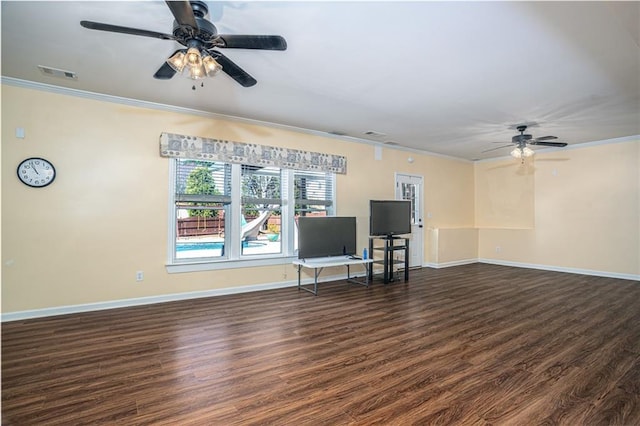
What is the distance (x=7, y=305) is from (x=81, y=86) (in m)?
2.61

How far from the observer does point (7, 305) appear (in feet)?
11.6

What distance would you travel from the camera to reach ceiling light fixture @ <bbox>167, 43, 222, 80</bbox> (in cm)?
226

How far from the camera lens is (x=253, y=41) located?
7.14ft

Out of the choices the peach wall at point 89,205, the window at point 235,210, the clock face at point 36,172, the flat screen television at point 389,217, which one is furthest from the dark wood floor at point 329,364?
the flat screen television at point 389,217

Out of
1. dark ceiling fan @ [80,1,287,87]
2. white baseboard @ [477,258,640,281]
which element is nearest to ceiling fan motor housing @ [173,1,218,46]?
dark ceiling fan @ [80,1,287,87]

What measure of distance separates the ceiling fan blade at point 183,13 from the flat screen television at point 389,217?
4.36 m

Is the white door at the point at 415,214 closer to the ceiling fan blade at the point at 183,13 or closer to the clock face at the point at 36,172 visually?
the ceiling fan blade at the point at 183,13

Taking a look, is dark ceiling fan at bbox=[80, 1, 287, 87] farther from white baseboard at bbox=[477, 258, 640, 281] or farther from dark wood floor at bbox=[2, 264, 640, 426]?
white baseboard at bbox=[477, 258, 640, 281]

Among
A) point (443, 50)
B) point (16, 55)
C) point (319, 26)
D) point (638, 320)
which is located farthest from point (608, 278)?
point (16, 55)

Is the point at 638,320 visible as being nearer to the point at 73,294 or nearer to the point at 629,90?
the point at 629,90

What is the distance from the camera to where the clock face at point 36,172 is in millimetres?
3609

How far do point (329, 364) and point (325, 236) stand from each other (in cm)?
280

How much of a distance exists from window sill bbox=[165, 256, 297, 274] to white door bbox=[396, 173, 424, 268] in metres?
3.06

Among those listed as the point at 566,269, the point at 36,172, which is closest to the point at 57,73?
the point at 36,172
